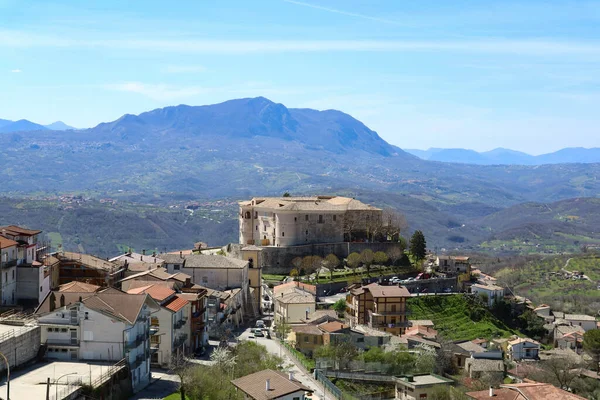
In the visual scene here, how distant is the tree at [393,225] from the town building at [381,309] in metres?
20.0

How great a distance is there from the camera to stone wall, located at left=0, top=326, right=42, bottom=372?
3341cm

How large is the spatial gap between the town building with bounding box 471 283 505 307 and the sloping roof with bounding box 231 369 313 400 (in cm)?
4299

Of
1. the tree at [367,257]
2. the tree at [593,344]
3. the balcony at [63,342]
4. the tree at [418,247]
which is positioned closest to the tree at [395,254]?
the tree at [418,247]

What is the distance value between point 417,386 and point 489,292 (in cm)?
3539

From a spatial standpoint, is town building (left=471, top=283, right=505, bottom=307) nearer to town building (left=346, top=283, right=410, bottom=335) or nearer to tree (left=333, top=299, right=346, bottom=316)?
town building (left=346, top=283, right=410, bottom=335)

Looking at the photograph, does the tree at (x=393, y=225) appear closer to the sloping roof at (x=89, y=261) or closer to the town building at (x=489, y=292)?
the town building at (x=489, y=292)

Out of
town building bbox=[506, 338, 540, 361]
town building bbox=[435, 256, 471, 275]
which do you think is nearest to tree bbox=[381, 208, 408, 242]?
town building bbox=[435, 256, 471, 275]

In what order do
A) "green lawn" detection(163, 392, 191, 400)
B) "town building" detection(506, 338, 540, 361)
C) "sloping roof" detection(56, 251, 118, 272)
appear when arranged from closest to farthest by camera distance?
"green lawn" detection(163, 392, 191, 400), "sloping roof" detection(56, 251, 118, 272), "town building" detection(506, 338, 540, 361)

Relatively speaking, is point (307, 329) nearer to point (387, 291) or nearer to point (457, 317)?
point (387, 291)

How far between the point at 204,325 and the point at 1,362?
1727cm

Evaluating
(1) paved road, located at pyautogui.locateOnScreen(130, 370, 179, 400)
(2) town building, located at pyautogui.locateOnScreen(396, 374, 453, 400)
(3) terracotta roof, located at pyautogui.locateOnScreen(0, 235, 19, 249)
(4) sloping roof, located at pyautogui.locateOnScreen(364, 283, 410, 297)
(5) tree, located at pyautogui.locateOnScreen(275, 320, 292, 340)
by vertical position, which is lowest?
(2) town building, located at pyautogui.locateOnScreen(396, 374, 453, 400)

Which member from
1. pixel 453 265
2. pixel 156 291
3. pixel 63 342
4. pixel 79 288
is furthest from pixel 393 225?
pixel 63 342

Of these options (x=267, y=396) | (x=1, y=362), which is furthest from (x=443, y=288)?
(x=1, y=362)

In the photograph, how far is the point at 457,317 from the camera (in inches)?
2785
